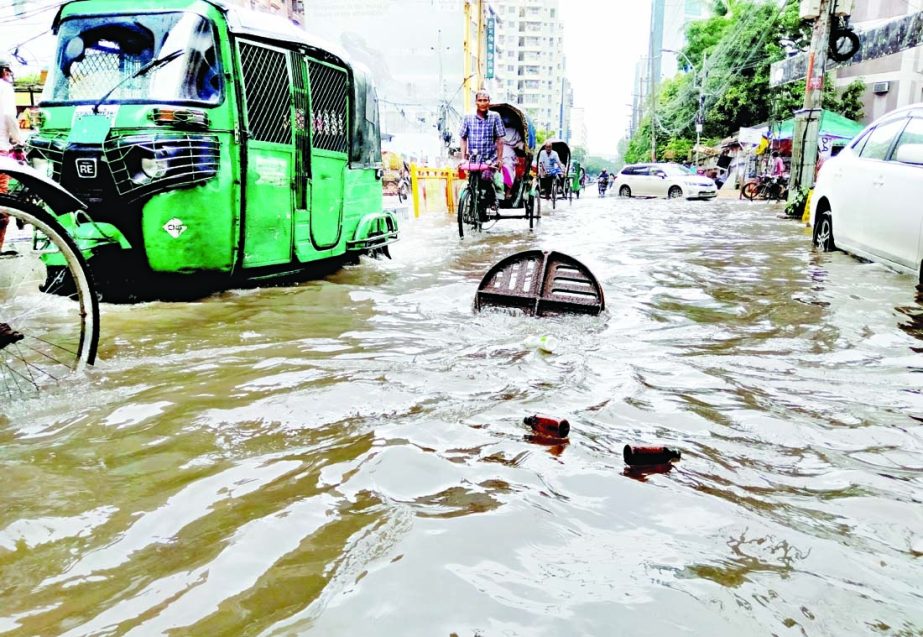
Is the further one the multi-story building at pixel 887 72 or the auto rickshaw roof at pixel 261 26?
the multi-story building at pixel 887 72

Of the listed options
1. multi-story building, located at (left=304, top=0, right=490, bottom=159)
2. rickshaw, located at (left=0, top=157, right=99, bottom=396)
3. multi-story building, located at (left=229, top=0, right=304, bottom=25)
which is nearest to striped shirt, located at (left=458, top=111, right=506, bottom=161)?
rickshaw, located at (left=0, top=157, right=99, bottom=396)

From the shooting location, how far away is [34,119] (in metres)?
5.05

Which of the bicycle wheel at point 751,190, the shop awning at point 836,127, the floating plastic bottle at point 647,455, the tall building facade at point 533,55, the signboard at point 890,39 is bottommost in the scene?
the floating plastic bottle at point 647,455

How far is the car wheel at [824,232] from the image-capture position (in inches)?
337

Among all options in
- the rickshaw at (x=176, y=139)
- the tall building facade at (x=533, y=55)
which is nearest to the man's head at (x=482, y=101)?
the rickshaw at (x=176, y=139)

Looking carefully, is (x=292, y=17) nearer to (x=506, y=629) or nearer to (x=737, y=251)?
(x=737, y=251)

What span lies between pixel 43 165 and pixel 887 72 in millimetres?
34225

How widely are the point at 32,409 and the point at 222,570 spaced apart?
5.54ft

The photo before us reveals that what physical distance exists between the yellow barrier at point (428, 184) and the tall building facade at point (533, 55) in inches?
4224

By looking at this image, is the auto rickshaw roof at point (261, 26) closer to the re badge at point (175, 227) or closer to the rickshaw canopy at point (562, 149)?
the re badge at point (175, 227)

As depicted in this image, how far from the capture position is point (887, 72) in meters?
30.0

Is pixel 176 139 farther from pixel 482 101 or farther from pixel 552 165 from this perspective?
pixel 552 165

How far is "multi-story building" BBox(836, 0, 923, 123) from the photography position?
28781mm

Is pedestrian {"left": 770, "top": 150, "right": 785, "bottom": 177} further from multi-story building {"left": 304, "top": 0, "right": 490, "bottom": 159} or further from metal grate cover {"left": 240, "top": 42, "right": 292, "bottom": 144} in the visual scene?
multi-story building {"left": 304, "top": 0, "right": 490, "bottom": 159}
